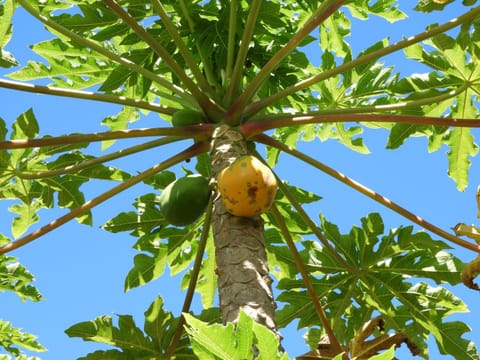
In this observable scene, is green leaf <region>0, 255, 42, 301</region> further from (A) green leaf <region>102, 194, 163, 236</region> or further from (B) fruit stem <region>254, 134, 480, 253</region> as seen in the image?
(B) fruit stem <region>254, 134, 480, 253</region>

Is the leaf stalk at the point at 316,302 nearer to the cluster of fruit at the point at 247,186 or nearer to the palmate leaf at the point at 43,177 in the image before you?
the cluster of fruit at the point at 247,186

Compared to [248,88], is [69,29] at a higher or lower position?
higher

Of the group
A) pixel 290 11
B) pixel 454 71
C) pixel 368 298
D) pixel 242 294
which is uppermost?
pixel 290 11

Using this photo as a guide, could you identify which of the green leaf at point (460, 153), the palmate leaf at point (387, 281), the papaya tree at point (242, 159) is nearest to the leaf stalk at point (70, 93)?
the papaya tree at point (242, 159)

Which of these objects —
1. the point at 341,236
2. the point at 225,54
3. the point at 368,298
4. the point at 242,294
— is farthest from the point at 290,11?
the point at 242,294

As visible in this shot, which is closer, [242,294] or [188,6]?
[242,294]

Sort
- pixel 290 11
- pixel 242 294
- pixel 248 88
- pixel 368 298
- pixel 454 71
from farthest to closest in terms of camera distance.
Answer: pixel 290 11, pixel 368 298, pixel 454 71, pixel 248 88, pixel 242 294

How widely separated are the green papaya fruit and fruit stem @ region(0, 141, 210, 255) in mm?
120

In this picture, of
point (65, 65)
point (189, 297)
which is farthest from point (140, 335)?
point (65, 65)

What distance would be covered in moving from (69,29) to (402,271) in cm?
225

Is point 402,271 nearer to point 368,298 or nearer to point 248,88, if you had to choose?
point 368,298

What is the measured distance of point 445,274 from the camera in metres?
3.85

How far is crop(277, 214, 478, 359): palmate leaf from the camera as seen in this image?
3.86 meters

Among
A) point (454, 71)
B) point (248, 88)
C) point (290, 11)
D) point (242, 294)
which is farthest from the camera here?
point (290, 11)
